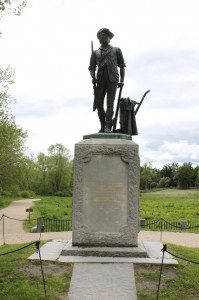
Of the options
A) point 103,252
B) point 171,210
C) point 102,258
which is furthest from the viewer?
point 171,210

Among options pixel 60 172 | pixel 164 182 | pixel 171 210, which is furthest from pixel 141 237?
pixel 164 182

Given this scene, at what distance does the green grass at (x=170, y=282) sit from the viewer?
22.9ft

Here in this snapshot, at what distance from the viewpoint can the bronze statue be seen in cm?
979

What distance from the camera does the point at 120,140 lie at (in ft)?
30.8

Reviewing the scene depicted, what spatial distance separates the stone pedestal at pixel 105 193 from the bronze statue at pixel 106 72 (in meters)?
0.98

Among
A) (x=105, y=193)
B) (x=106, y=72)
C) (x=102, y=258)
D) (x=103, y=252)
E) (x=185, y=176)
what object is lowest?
(x=102, y=258)

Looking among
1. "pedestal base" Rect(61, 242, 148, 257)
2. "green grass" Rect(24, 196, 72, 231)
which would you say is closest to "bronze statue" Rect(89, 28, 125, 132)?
"pedestal base" Rect(61, 242, 148, 257)

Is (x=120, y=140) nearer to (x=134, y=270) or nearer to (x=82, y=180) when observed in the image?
(x=82, y=180)

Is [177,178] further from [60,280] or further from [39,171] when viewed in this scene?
[60,280]

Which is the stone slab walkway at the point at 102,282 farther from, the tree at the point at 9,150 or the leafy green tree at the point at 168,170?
the leafy green tree at the point at 168,170

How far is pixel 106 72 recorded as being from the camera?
9.84m

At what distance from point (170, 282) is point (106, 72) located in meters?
5.16

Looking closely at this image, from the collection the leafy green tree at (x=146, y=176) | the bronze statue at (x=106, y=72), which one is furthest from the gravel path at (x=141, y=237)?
the leafy green tree at (x=146, y=176)

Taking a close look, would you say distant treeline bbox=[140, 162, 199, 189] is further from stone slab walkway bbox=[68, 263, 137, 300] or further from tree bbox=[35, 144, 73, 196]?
stone slab walkway bbox=[68, 263, 137, 300]
